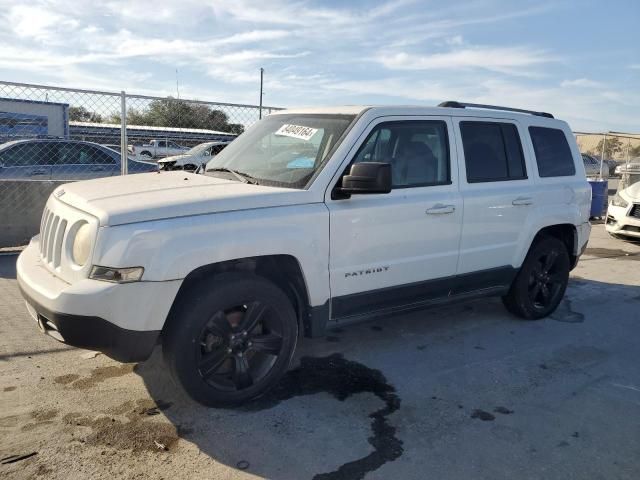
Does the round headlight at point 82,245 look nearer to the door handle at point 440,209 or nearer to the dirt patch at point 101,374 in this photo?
the dirt patch at point 101,374

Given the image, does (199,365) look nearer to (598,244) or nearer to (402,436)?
(402,436)

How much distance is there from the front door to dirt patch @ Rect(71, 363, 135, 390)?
157 cm

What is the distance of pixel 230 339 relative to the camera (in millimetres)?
3486

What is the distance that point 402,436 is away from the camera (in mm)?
3297

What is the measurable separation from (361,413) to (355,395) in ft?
0.83

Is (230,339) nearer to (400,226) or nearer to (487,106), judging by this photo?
(400,226)

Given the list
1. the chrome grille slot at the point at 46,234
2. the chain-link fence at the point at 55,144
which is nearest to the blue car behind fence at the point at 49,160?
the chain-link fence at the point at 55,144

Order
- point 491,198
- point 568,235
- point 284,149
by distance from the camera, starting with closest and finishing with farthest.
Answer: point 284,149, point 491,198, point 568,235

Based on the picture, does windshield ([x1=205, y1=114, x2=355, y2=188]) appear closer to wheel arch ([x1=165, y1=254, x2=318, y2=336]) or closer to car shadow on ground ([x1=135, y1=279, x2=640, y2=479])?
wheel arch ([x1=165, y1=254, x2=318, y2=336])

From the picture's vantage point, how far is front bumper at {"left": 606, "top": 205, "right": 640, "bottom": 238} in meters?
9.21

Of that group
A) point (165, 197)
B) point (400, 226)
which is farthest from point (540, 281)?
point (165, 197)

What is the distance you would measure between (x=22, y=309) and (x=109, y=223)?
2835 mm

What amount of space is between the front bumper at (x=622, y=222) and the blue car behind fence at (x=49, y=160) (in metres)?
8.81

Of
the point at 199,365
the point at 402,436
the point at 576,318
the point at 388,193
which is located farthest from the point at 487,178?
the point at 199,365
